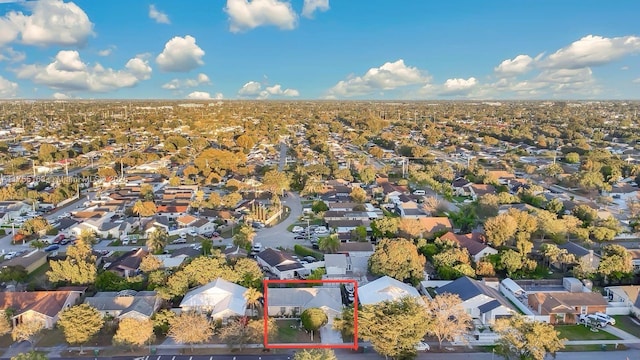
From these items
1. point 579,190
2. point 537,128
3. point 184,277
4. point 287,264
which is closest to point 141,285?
point 184,277

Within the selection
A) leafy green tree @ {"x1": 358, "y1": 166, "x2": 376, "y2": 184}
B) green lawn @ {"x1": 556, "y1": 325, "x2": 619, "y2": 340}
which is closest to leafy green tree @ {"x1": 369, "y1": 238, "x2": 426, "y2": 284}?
green lawn @ {"x1": 556, "y1": 325, "x2": 619, "y2": 340}

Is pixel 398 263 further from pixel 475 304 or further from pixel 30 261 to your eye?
pixel 30 261

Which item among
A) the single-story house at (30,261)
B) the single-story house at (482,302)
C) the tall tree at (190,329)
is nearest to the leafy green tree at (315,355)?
the tall tree at (190,329)

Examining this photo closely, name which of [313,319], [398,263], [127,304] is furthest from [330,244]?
[127,304]

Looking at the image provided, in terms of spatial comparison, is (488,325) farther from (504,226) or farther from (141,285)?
(141,285)

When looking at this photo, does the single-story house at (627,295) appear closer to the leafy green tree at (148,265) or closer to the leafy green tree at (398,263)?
the leafy green tree at (398,263)

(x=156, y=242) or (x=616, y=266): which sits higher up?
(x=156, y=242)
